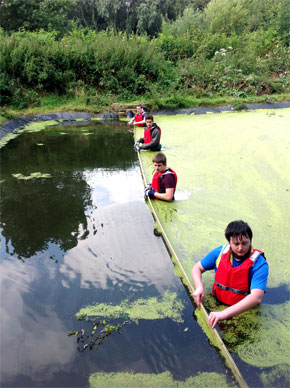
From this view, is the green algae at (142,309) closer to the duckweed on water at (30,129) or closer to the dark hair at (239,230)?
the dark hair at (239,230)

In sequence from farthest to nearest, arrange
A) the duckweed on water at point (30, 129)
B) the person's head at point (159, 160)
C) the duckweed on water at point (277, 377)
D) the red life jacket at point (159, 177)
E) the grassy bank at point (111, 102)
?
the grassy bank at point (111, 102) < the duckweed on water at point (30, 129) < the red life jacket at point (159, 177) < the person's head at point (159, 160) < the duckweed on water at point (277, 377)

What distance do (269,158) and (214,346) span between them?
16.4 feet

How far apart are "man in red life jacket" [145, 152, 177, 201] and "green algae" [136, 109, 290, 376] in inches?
5.6

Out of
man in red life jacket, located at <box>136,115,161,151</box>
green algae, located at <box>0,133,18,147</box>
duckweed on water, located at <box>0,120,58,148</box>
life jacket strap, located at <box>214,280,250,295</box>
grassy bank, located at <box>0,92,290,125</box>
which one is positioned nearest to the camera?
life jacket strap, located at <box>214,280,250,295</box>

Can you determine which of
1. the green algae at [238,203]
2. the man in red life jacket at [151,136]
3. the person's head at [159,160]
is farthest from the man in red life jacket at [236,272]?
the man in red life jacket at [151,136]

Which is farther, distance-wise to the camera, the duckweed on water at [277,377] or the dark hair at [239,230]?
the dark hair at [239,230]

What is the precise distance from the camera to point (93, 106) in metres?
12.6

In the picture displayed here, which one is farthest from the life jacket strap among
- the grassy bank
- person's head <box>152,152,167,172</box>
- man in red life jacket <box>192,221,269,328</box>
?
the grassy bank

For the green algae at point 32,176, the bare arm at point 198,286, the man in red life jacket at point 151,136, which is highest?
the bare arm at point 198,286

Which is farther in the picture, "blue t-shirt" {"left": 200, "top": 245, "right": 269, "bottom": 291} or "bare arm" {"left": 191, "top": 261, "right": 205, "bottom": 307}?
"bare arm" {"left": 191, "top": 261, "right": 205, "bottom": 307}

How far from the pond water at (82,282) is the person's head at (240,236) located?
0.73 metres

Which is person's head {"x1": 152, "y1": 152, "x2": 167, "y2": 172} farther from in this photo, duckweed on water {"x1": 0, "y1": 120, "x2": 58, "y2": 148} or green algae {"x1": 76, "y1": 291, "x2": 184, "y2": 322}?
duckweed on water {"x1": 0, "y1": 120, "x2": 58, "y2": 148}

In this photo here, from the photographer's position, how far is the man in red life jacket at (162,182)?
14.4 ft

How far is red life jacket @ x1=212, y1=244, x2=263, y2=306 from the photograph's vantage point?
2330 mm
